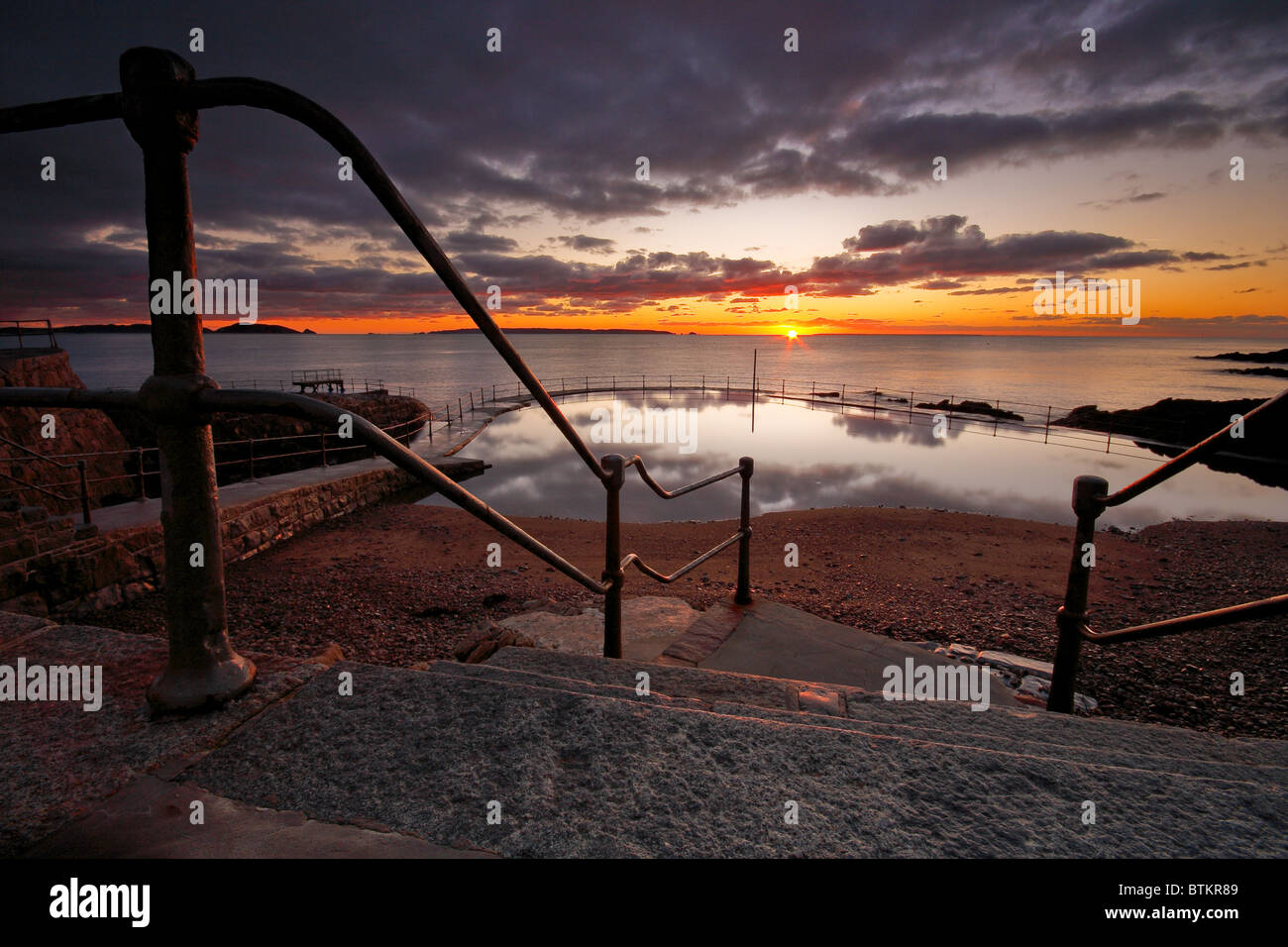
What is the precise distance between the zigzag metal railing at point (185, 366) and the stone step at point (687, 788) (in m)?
0.26

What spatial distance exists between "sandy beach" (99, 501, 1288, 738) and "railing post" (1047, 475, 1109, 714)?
2838 mm

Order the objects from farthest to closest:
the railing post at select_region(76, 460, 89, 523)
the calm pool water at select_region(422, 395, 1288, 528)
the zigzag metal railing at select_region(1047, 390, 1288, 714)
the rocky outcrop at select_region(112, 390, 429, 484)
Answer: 1. the rocky outcrop at select_region(112, 390, 429, 484)
2. the calm pool water at select_region(422, 395, 1288, 528)
3. the railing post at select_region(76, 460, 89, 523)
4. the zigzag metal railing at select_region(1047, 390, 1288, 714)

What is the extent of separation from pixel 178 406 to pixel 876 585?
9600 millimetres

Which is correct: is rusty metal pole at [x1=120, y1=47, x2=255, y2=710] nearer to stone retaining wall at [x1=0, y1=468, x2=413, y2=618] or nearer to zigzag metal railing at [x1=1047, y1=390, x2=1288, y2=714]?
zigzag metal railing at [x1=1047, y1=390, x2=1288, y2=714]

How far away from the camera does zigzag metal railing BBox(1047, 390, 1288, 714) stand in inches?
76.2

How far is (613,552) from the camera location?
2.89m

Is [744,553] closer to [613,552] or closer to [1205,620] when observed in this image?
[613,552]

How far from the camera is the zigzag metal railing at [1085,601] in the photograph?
193 centimetres

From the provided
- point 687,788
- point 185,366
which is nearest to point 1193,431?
point 687,788

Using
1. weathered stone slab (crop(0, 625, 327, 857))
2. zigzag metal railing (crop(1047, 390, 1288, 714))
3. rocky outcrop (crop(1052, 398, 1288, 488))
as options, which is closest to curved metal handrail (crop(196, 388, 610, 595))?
weathered stone slab (crop(0, 625, 327, 857))

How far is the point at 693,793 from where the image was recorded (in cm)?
117

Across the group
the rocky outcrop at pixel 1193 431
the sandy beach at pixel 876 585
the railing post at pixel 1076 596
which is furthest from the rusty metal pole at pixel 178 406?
the rocky outcrop at pixel 1193 431
